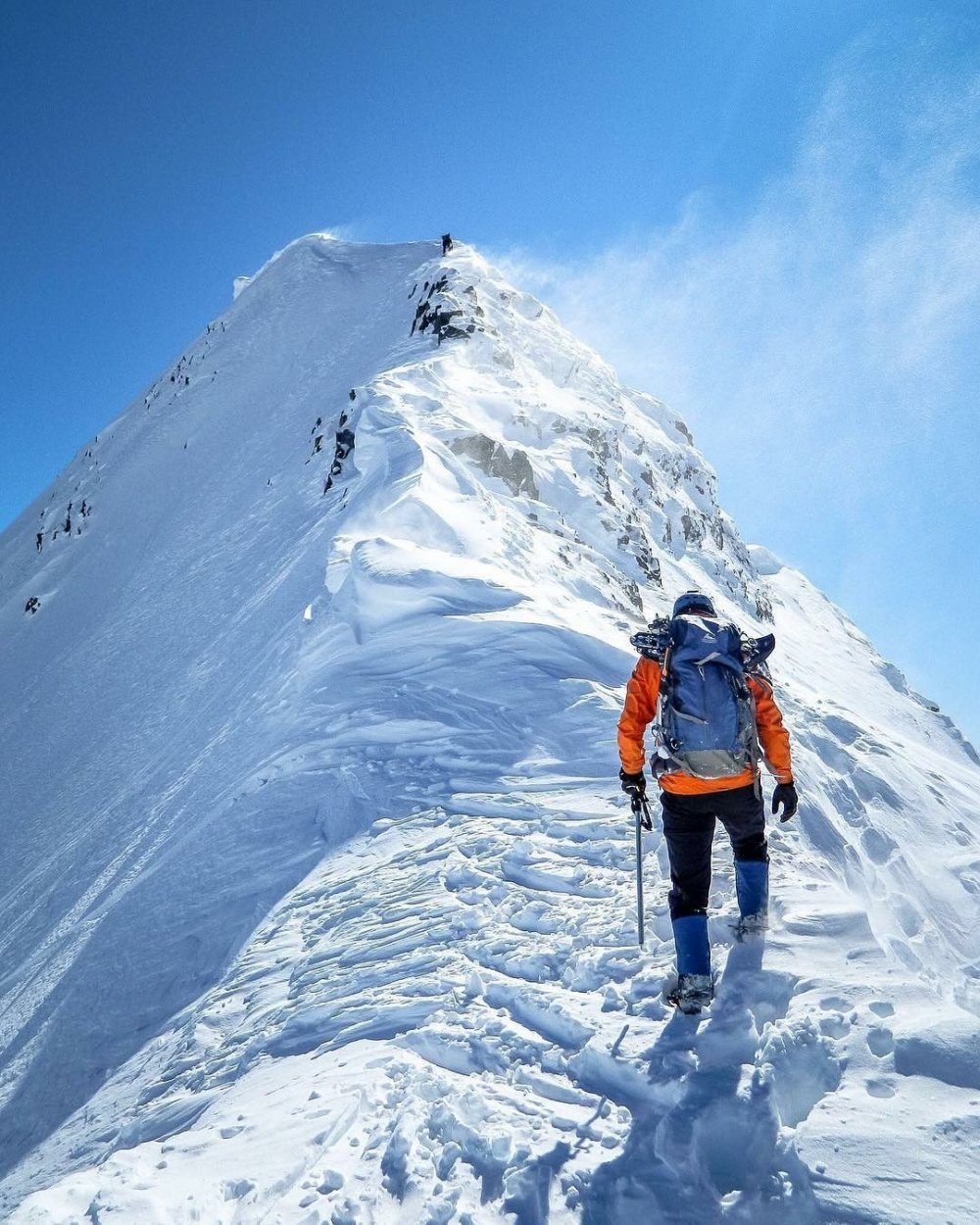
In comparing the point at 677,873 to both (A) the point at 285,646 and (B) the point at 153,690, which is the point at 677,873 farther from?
(B) the point at 153,690

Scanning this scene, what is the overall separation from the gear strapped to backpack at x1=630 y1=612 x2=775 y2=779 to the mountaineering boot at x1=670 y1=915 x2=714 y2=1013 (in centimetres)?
74

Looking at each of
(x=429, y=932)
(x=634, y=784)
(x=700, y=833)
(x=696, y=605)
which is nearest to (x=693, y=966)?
(x=700, y=833)

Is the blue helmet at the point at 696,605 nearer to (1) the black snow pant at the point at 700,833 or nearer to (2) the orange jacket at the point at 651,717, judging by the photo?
(2) the orange jacket at the point at 651,717

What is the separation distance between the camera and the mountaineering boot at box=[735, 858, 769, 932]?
12.6ft

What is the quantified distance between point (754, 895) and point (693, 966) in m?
0.70

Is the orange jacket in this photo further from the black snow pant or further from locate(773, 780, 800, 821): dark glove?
the black snow pant

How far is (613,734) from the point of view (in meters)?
6.71

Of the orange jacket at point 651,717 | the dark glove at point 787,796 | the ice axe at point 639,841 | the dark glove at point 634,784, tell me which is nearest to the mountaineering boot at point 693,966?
the ice axe at point 639,841

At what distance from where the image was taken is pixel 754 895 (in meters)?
3.84

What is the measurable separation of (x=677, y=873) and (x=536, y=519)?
14.8 metres

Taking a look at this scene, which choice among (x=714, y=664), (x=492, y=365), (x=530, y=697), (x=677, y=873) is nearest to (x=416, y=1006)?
(x=677, y=873)

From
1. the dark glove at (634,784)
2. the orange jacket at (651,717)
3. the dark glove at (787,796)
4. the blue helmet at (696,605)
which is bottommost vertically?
the dark glove at (634,784)

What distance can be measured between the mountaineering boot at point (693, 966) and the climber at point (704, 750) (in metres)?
0.06

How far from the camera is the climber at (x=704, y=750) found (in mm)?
3652
